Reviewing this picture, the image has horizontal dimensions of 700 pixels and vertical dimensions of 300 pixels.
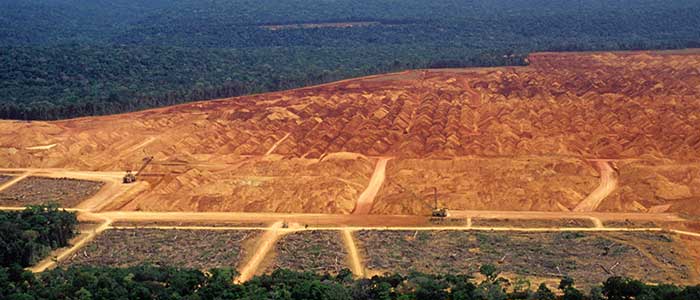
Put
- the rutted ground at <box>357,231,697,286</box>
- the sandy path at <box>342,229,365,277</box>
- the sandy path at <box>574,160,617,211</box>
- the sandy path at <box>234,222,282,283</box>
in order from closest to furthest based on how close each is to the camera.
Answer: the rutted ground at <box>357,231,697,286</box>
the sandy path at <box>342,229,365,277</box>
the sandy path at <box>234,222,282,283</box>
the sandy path at <box>574,160,617,211</box>

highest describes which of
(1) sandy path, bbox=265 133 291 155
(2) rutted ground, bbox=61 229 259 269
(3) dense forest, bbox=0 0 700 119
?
(2) rutted ground, bbox=61 229 259 269

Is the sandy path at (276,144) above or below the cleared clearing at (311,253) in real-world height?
below

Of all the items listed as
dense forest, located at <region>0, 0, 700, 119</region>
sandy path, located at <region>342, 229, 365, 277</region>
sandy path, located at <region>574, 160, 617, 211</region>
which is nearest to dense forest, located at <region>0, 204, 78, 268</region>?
sandy path, located at <region>342, 229, 365, 277</region>

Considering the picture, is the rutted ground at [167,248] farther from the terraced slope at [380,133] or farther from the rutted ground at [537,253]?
the rutted ground at [537,253]

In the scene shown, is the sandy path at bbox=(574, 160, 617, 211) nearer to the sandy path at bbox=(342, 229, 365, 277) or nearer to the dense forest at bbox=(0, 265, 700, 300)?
the sandy path at bbox=(342, 229, 365, 277)

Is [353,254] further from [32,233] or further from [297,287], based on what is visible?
[32,233]

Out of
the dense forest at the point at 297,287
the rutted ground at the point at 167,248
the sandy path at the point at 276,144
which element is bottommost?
the sandy path at the point at 276,144

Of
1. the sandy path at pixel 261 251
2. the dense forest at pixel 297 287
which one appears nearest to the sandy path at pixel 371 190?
the sandy path at pixel 261 251
